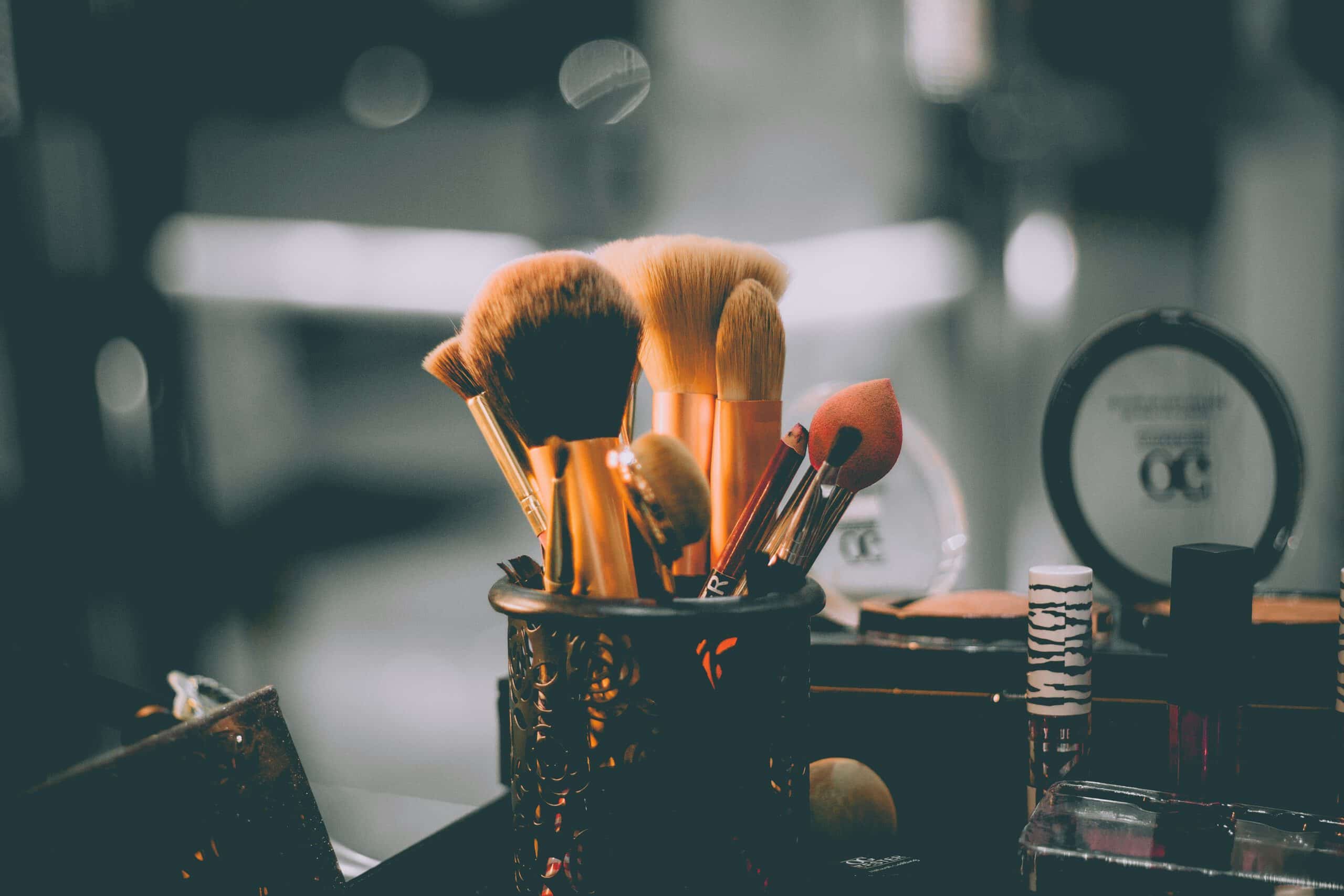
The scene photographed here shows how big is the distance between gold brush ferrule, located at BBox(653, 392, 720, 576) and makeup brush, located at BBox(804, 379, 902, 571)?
0.03 meters

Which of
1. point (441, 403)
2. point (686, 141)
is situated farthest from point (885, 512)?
point (441, 403)

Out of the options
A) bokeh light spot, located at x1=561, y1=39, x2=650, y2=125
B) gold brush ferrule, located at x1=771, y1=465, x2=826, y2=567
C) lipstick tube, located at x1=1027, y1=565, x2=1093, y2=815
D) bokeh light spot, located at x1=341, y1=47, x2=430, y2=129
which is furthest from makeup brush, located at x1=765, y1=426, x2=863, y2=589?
bokeh light spot, located at x1=341, y1=47, x2=430, y2=129

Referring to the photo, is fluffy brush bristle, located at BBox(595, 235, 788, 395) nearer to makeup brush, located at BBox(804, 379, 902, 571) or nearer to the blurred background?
makeup brush, located at BBox(804, 379, 902, 571)

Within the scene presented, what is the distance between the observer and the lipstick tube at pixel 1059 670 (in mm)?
387

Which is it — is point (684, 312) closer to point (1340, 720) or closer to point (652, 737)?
point (652, 737)

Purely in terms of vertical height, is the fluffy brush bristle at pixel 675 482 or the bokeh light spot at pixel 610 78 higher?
the bokeh light spot at pixel 610 78

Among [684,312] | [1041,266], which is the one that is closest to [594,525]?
[684,312]

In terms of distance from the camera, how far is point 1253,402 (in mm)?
528

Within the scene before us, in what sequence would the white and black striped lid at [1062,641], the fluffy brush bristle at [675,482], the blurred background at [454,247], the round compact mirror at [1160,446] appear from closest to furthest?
the fluffy brush bristle at [675,482] < the white and black striped lid at [1062,641] < the round compact mirror at [1160,446] < the blurred background at [454,247]

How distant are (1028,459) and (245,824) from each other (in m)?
0.68

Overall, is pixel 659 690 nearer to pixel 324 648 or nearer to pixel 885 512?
pixel 885 512

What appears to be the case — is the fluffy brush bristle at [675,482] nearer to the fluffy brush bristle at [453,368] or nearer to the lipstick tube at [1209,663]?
the fluffy brush bristle at [453,368]

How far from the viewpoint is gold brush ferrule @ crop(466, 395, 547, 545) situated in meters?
0.36

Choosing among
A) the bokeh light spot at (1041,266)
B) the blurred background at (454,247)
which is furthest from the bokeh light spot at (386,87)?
the bokeh light spot at (1041,266)
